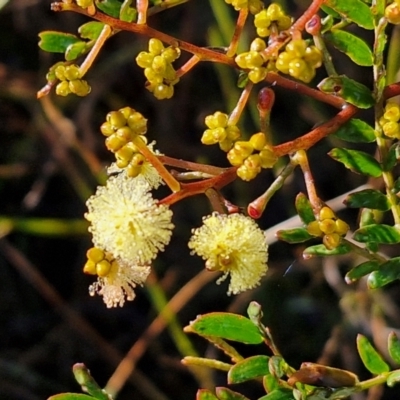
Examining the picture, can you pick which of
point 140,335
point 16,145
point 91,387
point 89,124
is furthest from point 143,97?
point 91,387

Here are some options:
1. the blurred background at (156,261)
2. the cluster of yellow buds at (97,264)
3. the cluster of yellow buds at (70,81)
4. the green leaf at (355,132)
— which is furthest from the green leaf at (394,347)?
the blurred background at (156,261)

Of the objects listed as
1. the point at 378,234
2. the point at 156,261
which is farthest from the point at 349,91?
the point at 156,261

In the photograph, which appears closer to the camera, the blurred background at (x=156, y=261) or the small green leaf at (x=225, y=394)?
the small green leaf at (x=225, y=394)

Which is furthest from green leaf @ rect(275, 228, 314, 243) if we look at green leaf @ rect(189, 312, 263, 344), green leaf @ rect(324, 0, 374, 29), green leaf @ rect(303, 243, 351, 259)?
green leaf @ rect(324, 0, 374, 29)

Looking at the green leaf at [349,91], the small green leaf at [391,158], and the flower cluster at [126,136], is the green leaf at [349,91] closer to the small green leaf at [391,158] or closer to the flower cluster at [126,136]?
the small green leaf at [391,158]

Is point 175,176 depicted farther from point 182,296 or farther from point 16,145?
point 16,145
